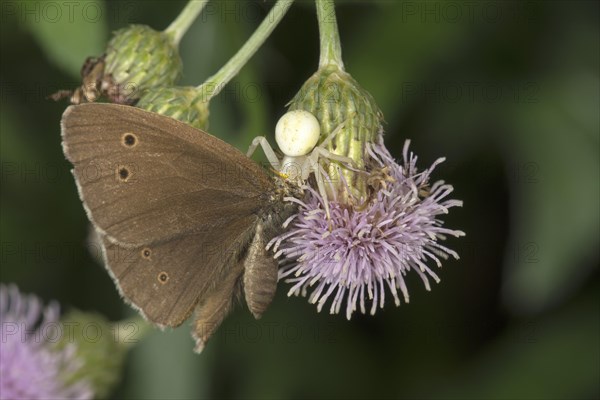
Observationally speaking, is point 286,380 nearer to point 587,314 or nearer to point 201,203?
point 587,314

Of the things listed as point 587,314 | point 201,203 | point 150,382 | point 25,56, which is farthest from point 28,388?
point 587,314

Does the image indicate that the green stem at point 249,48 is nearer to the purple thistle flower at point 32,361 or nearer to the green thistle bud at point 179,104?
the green thistle bud at point 179,104

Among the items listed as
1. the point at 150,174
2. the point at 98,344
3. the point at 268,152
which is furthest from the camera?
the point at 98,344

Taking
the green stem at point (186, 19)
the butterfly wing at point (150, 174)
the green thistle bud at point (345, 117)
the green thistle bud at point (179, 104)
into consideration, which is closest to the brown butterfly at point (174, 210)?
the butterfly wing at point (150, 174)

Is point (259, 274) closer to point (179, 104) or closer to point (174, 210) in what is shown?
point (174, 210)

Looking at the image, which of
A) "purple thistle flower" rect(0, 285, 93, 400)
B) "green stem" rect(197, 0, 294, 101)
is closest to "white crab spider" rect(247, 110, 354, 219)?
"green stem" rect(197, 0, 294, 101)

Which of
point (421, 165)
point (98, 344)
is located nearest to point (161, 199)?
point (98, 344)
